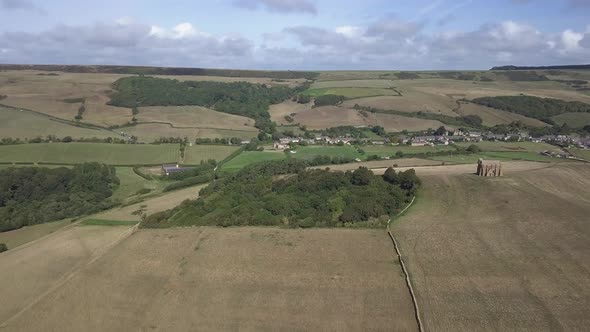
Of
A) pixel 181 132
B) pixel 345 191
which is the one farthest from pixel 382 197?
pixel 181 132

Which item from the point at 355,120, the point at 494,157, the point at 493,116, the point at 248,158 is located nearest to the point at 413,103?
the point at 493,116

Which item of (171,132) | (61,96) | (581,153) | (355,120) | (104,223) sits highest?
(61,96)

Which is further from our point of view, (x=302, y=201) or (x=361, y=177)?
(x=361, y=177)

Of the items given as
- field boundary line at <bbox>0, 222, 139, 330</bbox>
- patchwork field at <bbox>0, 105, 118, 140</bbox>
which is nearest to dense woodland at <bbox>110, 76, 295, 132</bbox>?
patchwork field at <bbox>0, 105, 118, 140</bbox>

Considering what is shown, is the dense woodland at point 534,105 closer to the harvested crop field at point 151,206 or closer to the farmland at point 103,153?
the farmland at point 103,153

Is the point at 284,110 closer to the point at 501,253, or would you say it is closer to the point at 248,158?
the point at 248,158
